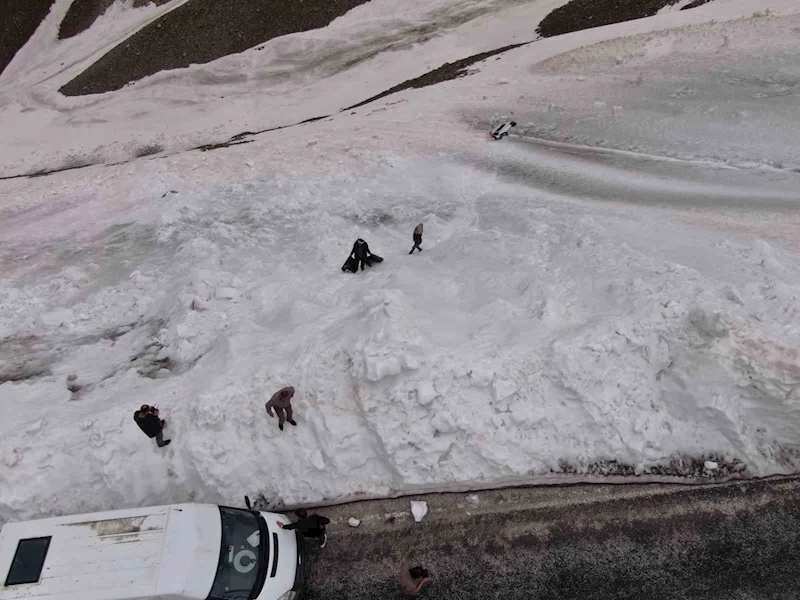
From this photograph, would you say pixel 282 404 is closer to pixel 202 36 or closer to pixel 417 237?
pixel 417 237

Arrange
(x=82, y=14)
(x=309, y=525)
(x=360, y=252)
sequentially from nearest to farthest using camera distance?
(x=309, y=525) < (x=360, y=252) < (x=82, y=14)

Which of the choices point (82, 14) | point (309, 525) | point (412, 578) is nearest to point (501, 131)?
point (309, 525)

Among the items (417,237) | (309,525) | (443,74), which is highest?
(443,74)

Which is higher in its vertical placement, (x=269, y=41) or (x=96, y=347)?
(x=269, y=41)

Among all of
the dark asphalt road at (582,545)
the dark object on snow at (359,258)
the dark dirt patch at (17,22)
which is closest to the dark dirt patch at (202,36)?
the dark dirt patch at (17,22)

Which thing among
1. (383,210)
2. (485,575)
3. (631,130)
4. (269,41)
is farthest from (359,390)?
(269,41)

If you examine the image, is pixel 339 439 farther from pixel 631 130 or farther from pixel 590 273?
pixel 631 130
